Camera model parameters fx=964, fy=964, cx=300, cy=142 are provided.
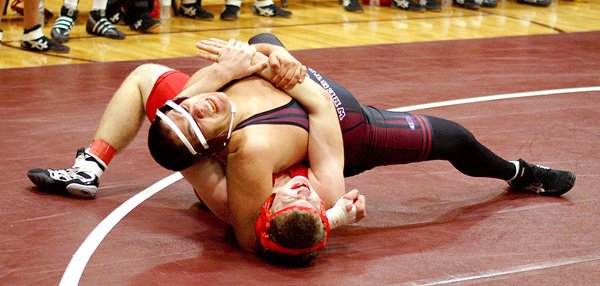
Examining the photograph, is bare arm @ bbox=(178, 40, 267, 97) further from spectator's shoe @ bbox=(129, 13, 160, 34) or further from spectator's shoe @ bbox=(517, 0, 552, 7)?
spectator's shoe @ bbox=(517, 0, 552, 7)

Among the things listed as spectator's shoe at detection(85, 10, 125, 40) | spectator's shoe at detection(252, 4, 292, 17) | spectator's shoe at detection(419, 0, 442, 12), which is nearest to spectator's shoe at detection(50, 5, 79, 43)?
spectator's shoe at detection(85, 10, 125, 40)

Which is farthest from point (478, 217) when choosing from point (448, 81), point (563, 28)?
point (563, 28)

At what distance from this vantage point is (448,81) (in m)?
6.29

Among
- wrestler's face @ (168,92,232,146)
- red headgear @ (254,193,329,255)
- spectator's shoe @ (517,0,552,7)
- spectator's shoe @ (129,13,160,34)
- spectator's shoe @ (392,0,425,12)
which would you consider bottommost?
spectator's shoe @ (517,0,552,7)

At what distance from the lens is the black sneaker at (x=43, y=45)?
6.65 m

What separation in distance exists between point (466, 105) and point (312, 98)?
2.22m

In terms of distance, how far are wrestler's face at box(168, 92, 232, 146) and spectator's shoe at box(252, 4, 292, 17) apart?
5.12 m

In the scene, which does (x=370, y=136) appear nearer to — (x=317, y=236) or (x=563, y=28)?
(x=317, y=236)

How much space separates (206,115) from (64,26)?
3.98m

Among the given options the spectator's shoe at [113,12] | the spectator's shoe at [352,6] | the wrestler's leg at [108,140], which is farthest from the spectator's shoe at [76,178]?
the spectator's shoe at [352,6]

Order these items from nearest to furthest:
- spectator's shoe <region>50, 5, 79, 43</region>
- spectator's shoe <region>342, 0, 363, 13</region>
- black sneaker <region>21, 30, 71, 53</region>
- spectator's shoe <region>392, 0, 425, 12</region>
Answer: black sneaker <region>21, 30, 71, 53</region>
spectator's shoe <region>50, 5, 79, 43</region>
spectator's shoe <region>342, 0, 363, 13</region>
spectator's shoe <region>392, 0, 425, 12</region>

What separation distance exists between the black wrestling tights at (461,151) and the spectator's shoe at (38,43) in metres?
3.52

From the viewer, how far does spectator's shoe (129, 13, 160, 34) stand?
24.7 ft

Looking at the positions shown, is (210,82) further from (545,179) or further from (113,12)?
(113,12)
